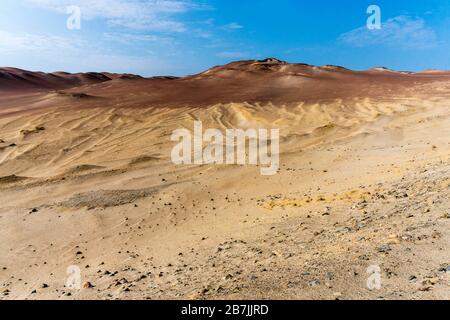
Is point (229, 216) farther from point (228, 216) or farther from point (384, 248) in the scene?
point (384, 248)

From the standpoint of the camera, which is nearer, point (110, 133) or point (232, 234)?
point (232, 234)

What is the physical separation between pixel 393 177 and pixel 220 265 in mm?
3569

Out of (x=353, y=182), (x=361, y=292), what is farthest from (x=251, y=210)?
(x=361, y=292)

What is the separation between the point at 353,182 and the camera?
691cm

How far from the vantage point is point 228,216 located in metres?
6.24

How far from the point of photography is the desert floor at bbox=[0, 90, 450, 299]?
368 centimetres

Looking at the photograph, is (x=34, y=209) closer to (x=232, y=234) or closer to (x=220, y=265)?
(x=232, y=234)

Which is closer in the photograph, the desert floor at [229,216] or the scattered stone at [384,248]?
the desert floor at [229,216]

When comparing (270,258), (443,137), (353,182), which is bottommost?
(270,258)

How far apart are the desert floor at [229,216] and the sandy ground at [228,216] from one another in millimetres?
23

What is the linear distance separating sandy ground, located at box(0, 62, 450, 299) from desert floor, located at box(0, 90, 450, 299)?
23 mm

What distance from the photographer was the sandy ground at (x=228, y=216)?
3680mm

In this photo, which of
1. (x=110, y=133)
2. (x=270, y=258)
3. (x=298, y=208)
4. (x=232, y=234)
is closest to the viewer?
(x=270, y=258)

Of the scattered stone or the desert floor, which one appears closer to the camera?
the desert floor
